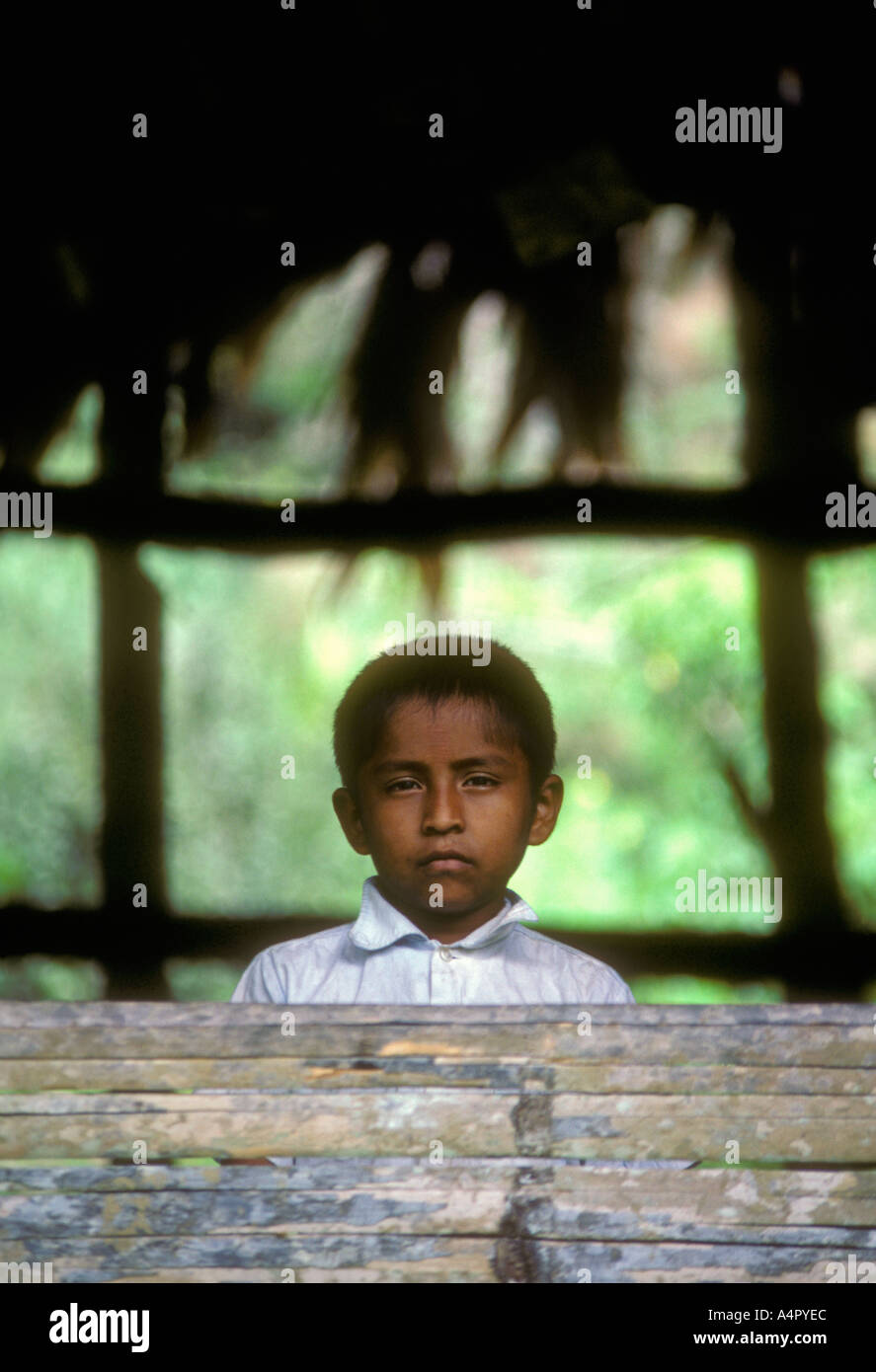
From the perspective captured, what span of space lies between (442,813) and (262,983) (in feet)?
1.00

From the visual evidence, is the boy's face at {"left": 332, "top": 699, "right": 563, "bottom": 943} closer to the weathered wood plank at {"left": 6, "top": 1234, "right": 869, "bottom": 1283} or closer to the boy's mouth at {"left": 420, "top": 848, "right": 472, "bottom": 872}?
the boy's mouth at {"left": 420, "top": 848, "right": 472, "bottom": 872}

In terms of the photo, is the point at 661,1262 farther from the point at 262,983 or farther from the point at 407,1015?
the point at 262,983

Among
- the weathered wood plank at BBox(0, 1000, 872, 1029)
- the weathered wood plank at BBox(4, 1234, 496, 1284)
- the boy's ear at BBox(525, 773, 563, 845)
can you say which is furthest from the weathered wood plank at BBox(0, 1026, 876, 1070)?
the boy's ear at BBox(525, 773, 563, 845)

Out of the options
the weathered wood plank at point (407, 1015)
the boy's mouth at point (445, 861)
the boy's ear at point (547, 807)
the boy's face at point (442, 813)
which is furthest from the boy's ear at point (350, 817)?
the weathered wood plank at point (407, 1015)

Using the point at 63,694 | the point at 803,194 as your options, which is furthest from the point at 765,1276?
the point at 63,694

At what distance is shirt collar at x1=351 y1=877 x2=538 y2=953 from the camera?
65.7 inches

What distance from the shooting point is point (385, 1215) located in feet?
3.20

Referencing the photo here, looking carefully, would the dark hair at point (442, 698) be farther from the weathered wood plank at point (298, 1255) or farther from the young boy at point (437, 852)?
the weathered wood plank at point (298, 1255)

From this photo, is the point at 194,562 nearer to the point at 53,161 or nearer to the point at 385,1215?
the point at 53,161

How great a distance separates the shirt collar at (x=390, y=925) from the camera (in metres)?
1.67

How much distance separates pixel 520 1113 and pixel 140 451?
149 cm

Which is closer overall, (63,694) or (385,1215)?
(385,1215)

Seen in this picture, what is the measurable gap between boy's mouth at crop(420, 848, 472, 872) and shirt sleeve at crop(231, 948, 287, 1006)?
0.23 metres

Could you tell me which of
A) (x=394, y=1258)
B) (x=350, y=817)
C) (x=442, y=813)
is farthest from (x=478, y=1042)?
(x=350, y=817)
